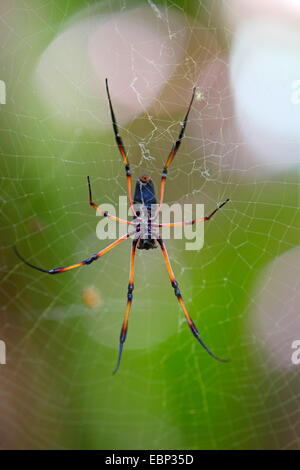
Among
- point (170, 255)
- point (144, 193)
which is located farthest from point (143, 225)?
point (170, 255)

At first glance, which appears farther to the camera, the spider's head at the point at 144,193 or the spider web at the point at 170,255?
the spider web at the point at 170,255

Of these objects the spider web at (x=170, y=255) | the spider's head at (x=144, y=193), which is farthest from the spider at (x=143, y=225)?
the spider web at (x=170, y=255)

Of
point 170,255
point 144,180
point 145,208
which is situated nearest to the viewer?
point 144,180

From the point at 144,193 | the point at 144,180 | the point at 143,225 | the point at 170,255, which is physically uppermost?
the point at 144,180

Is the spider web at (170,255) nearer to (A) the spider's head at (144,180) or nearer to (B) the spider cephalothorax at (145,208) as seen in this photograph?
(B) the spider cephalothorax at (145,208)

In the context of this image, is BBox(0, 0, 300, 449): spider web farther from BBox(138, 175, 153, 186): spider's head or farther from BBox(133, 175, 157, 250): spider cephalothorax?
BBox(138, 175, 153, 186): spider's head

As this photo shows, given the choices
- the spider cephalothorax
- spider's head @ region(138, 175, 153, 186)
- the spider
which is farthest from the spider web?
spider's head @ region(138, 175, 153, 186)

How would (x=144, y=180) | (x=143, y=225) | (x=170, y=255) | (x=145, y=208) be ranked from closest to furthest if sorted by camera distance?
(x=144, y=180) < (x=145, y=208) < (x=143, y=225) < (x=170, y=255)

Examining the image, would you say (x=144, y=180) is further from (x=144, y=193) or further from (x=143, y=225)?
(x=143, y=225)

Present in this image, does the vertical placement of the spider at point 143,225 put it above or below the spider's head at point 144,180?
below
